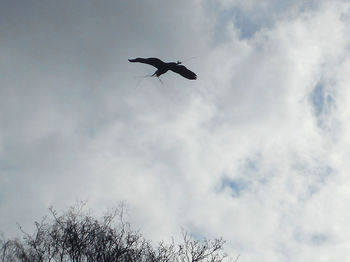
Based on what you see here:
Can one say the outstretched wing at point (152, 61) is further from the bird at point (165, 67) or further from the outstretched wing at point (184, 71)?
the outstretched wing at point (184, 71)

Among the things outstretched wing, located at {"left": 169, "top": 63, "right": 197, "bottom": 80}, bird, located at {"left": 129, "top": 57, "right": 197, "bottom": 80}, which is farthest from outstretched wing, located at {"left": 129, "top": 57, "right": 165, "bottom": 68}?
outstretched wing, located at {"left": 169, "top": 63, "right": 197, "bottom": 80}

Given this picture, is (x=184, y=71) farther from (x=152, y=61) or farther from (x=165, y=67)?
(x=152, y=61)

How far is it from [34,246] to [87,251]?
2.79 meters

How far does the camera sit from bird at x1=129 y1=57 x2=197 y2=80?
7129 mm

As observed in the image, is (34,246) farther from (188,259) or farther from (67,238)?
(188,259)

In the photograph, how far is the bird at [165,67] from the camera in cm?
713

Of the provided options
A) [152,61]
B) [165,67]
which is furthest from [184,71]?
[152,61]

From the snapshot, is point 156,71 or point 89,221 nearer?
point 156,71

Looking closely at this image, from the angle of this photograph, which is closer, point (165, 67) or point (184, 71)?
point (165, 67)

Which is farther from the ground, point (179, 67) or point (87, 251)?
point (179, 67)

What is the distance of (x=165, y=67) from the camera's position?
7.16m

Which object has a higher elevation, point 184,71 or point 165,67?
point 184,71

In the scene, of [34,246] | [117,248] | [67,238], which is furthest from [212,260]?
[34,246]

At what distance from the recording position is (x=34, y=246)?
16.9 meters
